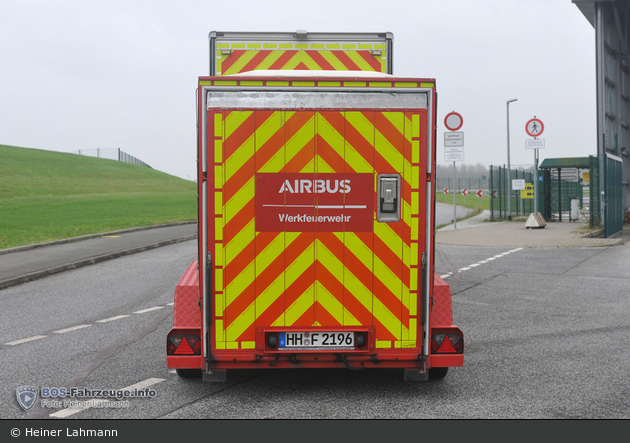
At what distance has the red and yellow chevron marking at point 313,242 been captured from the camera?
457cm

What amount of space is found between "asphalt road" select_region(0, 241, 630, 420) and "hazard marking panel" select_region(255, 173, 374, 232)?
135 centimetres

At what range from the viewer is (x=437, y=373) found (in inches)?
206

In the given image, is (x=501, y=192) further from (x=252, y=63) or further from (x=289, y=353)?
(x=289, y=353)

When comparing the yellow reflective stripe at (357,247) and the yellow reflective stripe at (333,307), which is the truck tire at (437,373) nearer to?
the yellow reflective stripe at (333,307)

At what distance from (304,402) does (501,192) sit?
1097 inches

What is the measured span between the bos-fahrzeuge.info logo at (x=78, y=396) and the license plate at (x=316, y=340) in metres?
1.14

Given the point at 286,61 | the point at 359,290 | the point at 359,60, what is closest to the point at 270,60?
the point at 286,61

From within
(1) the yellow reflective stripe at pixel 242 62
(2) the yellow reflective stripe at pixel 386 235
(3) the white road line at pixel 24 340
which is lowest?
(3) the white road line at pixel 24 340

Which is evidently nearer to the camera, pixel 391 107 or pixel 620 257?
pixel 391 107

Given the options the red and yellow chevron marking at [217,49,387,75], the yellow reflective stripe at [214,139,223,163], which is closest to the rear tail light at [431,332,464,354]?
the yellow reflective stripe at [214,139,223,163]

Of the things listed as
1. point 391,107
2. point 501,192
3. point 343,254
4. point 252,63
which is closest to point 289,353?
point 343,254

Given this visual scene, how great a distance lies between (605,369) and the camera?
220 inches

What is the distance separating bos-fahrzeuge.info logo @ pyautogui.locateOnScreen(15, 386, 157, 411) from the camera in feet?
15.4

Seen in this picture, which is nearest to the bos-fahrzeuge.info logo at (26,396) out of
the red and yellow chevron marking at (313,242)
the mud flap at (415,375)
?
the red and yellow chevron marking at (313,242)
